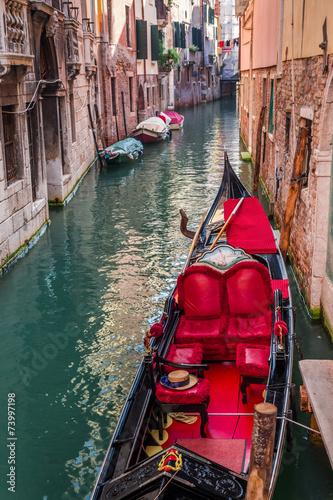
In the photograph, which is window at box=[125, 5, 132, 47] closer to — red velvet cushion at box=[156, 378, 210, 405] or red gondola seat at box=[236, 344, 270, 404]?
red gondola seat at box=[236, 344, 270, 404]

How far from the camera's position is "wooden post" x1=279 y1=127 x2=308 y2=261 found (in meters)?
5.68

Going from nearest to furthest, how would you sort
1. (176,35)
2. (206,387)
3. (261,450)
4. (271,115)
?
(261,450) → (206,387) → (271,115) → (176,35)

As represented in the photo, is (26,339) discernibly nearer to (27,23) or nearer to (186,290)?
(186,290)

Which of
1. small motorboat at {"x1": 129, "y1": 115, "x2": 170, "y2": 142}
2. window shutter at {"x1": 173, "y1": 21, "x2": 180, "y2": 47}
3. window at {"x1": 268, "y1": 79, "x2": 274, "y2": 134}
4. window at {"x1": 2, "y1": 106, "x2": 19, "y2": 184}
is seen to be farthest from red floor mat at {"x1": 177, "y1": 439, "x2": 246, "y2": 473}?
window shutter at {"x1": 173, "y1": 21, "x2": 180, "y2": 47}

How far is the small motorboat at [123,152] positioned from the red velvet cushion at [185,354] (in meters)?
10.6

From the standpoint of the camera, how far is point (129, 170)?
14133 millimetres

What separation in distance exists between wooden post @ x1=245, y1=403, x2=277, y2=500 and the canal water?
896 mm

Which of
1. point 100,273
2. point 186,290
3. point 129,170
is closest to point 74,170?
point 129,170

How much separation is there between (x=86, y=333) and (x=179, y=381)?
6.80 ft

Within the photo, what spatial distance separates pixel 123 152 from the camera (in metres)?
14.5

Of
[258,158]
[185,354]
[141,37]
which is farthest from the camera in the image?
[141,37]

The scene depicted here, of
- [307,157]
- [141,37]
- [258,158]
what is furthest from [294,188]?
[141,37]

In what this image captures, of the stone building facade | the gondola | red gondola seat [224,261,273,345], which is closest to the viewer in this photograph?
the gondola

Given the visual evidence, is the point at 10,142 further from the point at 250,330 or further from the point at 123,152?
the point at 123,152
